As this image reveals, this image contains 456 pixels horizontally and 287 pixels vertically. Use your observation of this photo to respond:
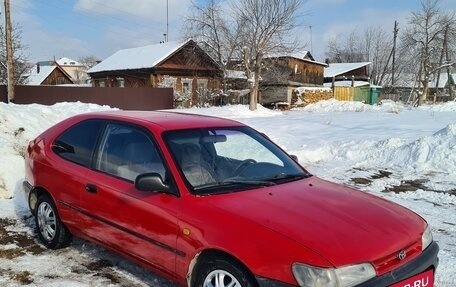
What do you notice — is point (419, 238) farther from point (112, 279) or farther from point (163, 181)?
point (112, 279)

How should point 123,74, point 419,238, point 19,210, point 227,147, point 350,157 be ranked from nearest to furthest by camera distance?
1. point 419,238
2. point 227,147
3. point 19,210
4. point 350,157
5. point 123,74

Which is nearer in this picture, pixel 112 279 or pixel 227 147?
pixel 112 279

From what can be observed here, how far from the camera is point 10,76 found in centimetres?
2348

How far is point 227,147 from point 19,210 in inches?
132

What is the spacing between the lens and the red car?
8.82ft

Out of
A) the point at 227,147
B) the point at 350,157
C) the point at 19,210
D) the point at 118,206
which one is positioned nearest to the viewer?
the point at 118,206

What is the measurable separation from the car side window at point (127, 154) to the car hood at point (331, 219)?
2.38 feet

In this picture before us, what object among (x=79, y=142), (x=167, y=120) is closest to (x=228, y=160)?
(x=167, y=120)

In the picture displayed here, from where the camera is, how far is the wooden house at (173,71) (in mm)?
35000

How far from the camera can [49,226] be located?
15.3 feet

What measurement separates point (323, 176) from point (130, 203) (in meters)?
5.38

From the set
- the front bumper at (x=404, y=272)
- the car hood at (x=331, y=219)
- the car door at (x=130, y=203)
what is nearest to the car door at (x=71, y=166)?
the car door at (x=130, y=203)

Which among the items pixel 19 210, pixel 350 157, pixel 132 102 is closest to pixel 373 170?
pixel 350 157

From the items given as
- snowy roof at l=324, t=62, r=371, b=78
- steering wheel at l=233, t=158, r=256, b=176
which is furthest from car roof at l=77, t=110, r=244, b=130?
snowy roof at l=324, t=62, r=371, b=78
